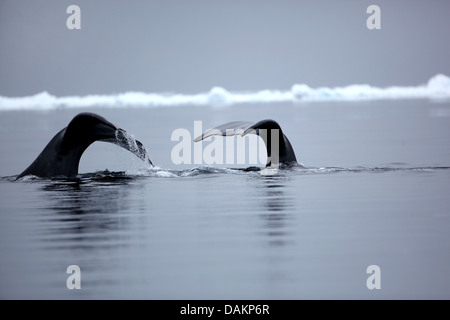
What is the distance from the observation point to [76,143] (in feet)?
48.7

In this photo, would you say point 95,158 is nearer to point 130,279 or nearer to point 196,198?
point 196,198

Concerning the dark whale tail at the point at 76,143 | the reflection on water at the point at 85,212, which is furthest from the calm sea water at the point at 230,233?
the dark whale tail at the point at 76,143

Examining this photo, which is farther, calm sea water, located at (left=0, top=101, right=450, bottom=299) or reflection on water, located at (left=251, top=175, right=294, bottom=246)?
reflection on water, located at (left=251, top=175, right=294, bottom=246)

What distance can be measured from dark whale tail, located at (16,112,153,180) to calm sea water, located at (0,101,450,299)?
0.31 m

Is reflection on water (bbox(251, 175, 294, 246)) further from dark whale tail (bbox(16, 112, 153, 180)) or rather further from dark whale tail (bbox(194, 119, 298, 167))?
dark whale tail (bbox(16, 112, 153, 180))

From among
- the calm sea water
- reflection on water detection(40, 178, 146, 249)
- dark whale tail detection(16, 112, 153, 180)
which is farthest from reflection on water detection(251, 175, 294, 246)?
dark whale tail detection(16, 112, 153, 180)

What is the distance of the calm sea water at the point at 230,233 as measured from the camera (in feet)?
26.7

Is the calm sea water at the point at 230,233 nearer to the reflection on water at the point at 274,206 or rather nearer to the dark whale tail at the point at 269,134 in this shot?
the reflection on water at the point at 274,206

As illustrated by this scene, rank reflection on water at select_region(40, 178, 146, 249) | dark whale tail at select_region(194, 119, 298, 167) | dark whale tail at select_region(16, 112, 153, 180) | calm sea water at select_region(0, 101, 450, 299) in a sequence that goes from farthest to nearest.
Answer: dark whale tail at select_region(194, 119, 298, 167) < dark whale tail at select_region(16, 112, 153, 180) < reflection on water at select_region(40, 178, 146, 249) < calm sea water at select_region(0, 101, 450, 299)

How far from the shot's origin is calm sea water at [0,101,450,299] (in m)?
8.14

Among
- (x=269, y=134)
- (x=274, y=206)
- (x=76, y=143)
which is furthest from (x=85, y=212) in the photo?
(x=269, y=134)

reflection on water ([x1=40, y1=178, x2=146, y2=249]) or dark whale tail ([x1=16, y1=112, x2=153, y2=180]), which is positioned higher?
dark whale tail ([x1=16, y1=112, x2=153, y2=180])

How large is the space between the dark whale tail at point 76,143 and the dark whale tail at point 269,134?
128 centimetres

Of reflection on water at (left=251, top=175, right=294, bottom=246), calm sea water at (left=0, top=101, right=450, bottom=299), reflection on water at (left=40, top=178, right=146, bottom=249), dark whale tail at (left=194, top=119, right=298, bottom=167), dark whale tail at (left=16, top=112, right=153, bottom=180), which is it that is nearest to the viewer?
calm sea water at (left=0, top=101, right=450, bottom=299)
